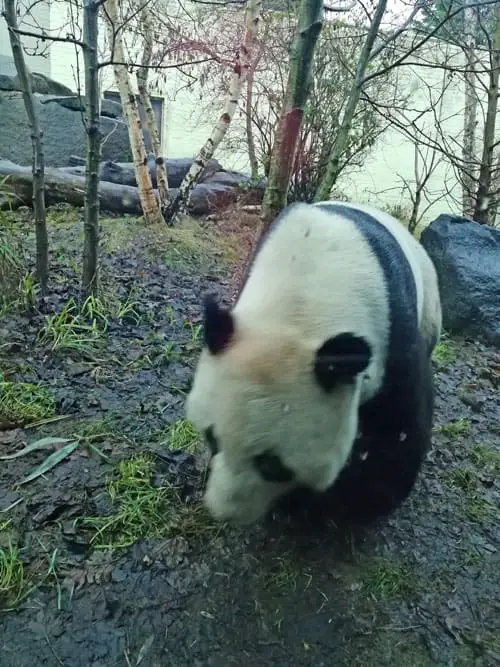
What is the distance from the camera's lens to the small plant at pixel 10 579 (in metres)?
2.23

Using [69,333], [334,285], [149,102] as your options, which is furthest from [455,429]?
[149,102]

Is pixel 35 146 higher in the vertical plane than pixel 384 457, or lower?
higher

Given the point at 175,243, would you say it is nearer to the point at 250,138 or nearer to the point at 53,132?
the point at 250,138

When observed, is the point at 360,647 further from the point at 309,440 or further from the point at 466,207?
the point at 466,207

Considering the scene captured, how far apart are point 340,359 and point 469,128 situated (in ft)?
23.5

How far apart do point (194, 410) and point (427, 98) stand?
311 inches

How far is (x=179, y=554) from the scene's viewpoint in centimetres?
253

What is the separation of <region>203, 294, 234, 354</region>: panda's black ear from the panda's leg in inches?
28.8

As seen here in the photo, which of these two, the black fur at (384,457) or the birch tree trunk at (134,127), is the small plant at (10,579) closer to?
the black fur at (384,457)

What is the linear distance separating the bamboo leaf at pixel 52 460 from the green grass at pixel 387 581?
5.12ft

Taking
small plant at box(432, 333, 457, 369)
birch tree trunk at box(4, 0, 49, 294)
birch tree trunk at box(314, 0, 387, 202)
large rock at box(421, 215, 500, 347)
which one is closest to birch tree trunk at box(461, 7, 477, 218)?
large rock at box(421, 215, 500, 347)

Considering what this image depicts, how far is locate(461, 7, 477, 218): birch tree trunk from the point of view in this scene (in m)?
6.51

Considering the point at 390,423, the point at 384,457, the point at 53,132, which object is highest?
the point at 53,132

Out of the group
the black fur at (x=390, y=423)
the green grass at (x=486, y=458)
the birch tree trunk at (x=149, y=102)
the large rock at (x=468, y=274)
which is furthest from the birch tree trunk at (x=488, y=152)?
the black fur at (x=390, y=423)
